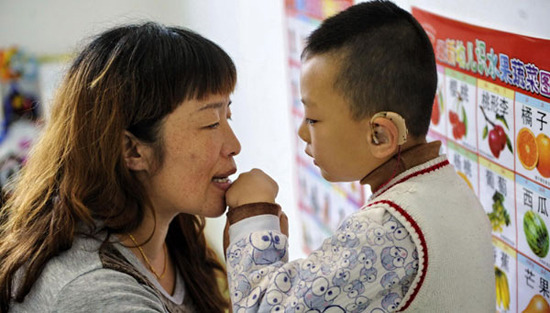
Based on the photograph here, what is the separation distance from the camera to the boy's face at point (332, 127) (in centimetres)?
104

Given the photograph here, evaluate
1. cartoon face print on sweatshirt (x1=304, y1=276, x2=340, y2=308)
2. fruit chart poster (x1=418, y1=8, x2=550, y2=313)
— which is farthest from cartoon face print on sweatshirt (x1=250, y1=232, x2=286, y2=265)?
fruit chart poster (x1=418, y1=8, x2=550, y2=313)

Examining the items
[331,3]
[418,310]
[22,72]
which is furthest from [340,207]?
[22,72]

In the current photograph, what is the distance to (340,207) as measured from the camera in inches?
77.4

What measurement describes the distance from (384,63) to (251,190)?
1.02 ft

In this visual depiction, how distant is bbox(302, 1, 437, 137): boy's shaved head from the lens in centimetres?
101

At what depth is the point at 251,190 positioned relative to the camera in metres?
1.15

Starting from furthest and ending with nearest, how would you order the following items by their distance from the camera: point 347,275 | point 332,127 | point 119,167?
point 119,167
point 332,127
point 347,275

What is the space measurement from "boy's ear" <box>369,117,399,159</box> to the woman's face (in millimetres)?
310

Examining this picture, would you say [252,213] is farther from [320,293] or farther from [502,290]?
[502,290]

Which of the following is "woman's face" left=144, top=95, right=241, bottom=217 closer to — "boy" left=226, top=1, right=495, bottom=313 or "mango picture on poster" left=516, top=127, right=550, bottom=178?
"boy" left=226, top=1, right=495, bottom=313

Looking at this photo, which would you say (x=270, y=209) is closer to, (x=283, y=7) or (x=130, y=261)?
(x=130, y=261)

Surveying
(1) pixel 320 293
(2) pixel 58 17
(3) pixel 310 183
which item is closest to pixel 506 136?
(1) pixel 320 293

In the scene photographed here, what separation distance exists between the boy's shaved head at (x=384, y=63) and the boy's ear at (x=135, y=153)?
0.37m

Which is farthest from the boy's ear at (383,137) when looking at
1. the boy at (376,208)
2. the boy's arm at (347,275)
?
the boy's arm at (347,275)
